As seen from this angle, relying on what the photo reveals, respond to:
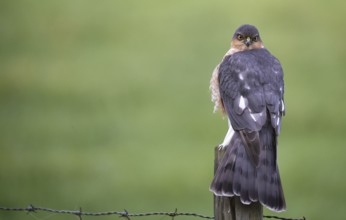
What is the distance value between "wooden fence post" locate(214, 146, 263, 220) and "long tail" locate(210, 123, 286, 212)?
35mm

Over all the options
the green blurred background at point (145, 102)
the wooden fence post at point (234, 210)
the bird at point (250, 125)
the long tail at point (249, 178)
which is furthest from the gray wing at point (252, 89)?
the green blurred background at point (145, 102)

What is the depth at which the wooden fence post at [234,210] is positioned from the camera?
4336mm

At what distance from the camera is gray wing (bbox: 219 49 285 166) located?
505 cm

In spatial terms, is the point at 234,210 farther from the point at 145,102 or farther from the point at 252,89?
the point at 145,102

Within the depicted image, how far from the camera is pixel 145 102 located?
14180 millimetres

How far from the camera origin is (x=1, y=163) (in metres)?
12.9

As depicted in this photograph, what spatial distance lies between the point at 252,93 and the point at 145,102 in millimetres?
8843

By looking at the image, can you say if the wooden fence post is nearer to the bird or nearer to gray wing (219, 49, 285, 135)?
the bird

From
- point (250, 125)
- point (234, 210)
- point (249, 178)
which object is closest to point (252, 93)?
point (250, 125)

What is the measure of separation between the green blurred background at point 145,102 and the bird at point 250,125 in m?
5.27

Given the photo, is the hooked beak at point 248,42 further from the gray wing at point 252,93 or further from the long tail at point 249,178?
the long tail at point 249,178

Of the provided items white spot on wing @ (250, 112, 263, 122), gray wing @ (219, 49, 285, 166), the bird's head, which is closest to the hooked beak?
the bird's head

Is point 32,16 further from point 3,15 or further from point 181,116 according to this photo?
point 181,116

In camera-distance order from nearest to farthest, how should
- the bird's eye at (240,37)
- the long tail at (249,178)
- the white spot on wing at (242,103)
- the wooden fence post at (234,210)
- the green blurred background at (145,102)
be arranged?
the wooden fence post at (234,210) → the long tail at (249,178) → the white spot on wing at (242,103) → the bird's eye at (240,37) → the green blurred background at (145,102)
